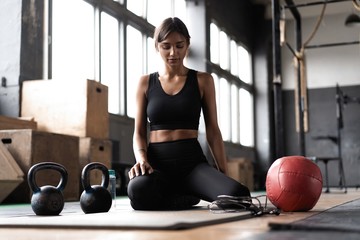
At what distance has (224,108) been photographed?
34.8ft

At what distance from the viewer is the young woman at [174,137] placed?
102 inches

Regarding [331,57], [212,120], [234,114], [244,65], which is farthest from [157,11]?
[331,57]

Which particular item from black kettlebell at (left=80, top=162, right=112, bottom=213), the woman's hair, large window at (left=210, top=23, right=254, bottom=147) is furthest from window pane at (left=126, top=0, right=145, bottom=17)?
black kettlebell at (left=80, top=162, right=112, bottom=213)

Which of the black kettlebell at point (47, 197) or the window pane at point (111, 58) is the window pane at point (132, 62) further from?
the black kettlebell at point (47, 197)

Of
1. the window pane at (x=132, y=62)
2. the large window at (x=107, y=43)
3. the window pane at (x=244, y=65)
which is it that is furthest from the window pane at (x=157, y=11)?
the window pane at (x=244, y=65)

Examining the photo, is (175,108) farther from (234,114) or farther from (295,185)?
(234,114)

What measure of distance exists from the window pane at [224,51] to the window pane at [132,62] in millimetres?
3200

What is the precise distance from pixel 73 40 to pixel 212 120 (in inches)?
146

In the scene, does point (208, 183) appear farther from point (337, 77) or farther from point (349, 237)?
point (337, 77)

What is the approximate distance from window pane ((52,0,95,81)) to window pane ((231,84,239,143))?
5.17 m

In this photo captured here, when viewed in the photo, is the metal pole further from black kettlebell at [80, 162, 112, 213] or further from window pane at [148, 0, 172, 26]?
window pane at [148, 0, 172, 26]

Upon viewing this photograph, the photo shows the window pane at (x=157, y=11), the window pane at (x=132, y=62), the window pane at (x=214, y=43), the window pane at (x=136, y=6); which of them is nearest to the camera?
the window pane at (x=132, y=62)

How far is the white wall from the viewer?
12.7 meters

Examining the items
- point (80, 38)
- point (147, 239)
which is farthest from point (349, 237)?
point (80, 38)
